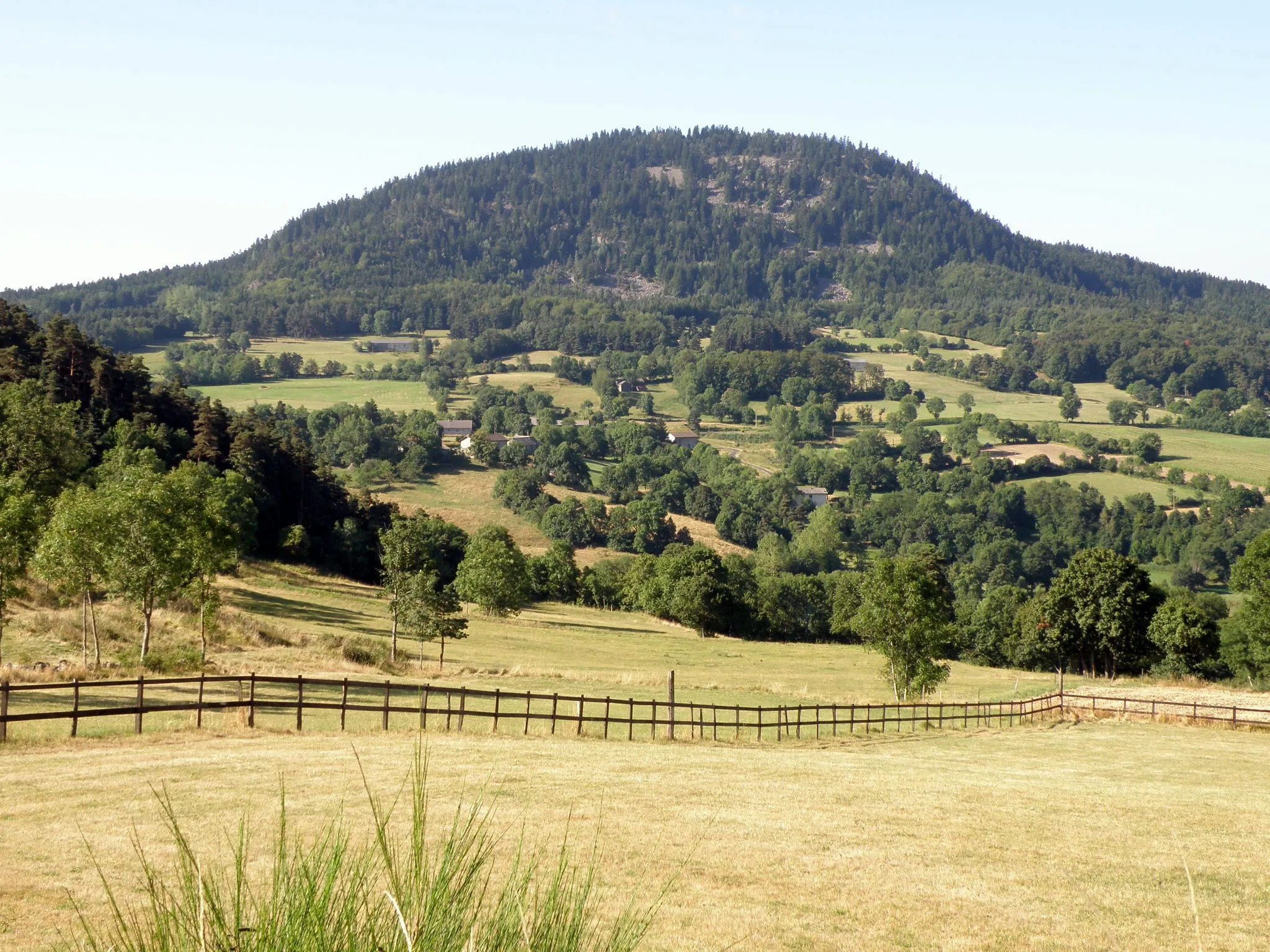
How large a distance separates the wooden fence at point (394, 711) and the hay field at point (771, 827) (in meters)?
1.30

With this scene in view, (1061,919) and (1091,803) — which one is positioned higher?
(1061,919)

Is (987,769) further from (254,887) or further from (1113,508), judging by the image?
(1113,508)

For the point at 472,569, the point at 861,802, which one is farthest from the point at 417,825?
the point at 472,569

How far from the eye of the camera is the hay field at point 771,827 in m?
14.5

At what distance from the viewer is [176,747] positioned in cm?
2497

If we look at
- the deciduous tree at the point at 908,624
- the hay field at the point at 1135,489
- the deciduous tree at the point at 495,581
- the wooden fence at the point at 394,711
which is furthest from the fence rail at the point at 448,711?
the hay field at the point at 1135,489

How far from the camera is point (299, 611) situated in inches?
2463

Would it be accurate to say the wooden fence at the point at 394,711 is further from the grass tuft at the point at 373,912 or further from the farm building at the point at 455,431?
the farm building at the point at 455,431

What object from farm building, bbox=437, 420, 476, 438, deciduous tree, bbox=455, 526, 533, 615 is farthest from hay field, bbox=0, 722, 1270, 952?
farm building, bbox=437, 420, 476, 438

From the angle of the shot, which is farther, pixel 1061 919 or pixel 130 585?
pixel 130 585

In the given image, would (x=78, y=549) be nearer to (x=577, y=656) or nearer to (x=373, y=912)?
(x=577, y=656)

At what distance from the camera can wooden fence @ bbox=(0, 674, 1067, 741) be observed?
27312 mm

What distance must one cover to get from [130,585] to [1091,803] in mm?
33615

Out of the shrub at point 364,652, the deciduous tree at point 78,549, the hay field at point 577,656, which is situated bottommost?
the hay field at point 577,656
